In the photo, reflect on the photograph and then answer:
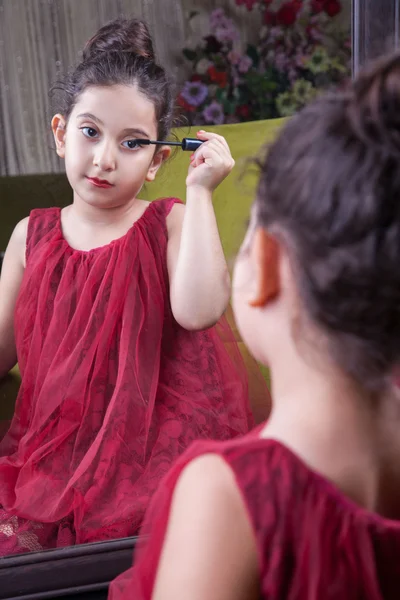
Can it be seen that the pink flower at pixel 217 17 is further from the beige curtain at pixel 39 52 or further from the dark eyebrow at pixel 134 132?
the dark eyebrow at pixel 134 132

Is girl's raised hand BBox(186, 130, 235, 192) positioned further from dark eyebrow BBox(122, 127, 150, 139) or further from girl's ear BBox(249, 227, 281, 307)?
girl's ear BBox(249, 227, 281, 307)

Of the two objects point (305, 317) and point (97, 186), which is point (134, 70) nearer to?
point (97, 186)

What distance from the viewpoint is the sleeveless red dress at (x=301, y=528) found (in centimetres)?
42

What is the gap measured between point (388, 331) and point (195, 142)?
493 millimetres

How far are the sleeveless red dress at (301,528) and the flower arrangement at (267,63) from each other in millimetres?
617

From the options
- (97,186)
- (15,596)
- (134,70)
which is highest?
(134,70)

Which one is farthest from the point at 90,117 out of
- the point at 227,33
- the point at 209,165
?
the point at 227,33

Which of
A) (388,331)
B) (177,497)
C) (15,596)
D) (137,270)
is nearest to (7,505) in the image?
(15,596)

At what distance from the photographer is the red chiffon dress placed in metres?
0.79

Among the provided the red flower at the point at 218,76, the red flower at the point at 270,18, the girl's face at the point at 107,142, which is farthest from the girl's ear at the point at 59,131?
the red flower at the point at 270,18

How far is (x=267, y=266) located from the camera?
44cm

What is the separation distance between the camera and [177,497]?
436 millimetres

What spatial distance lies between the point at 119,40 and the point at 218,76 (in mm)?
164

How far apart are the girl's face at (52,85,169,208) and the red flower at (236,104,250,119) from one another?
0.56 ft
